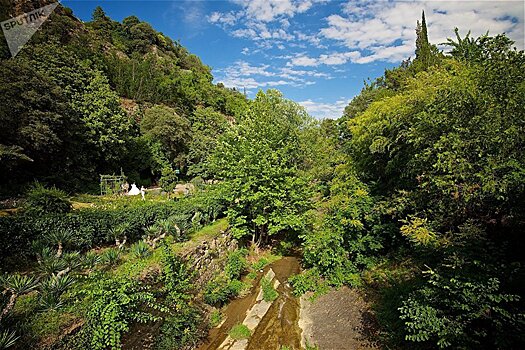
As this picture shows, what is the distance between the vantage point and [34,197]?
36.7ft

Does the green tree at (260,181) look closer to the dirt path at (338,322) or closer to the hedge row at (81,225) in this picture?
the hedge row at (81,225)

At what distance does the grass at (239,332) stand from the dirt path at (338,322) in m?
2.05

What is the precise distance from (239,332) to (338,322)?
150 inches

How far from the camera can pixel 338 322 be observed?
9852 millimetres

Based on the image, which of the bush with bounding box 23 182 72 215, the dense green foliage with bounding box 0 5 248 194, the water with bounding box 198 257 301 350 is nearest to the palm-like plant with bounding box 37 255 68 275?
the bush with bounding box 23 182 72 215

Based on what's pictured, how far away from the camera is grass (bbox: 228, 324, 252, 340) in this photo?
30.1 feet

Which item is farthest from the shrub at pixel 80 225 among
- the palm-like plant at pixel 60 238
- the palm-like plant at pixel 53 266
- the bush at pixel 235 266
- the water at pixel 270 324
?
the water at pixel 270 324

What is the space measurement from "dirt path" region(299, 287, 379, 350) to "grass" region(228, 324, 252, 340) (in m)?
2.05

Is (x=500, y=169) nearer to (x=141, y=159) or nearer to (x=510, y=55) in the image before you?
(x=510, y=55)

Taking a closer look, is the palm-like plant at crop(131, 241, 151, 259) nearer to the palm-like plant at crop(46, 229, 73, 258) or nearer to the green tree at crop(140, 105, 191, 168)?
the palm-like plant at crop(46, 229, 73, 258)

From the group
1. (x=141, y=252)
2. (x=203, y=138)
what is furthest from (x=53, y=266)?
(x=203, y=138)

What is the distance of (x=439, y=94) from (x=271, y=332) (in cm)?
1005

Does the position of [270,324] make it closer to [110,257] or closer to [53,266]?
[110,257]

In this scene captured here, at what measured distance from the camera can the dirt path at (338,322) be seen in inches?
344
